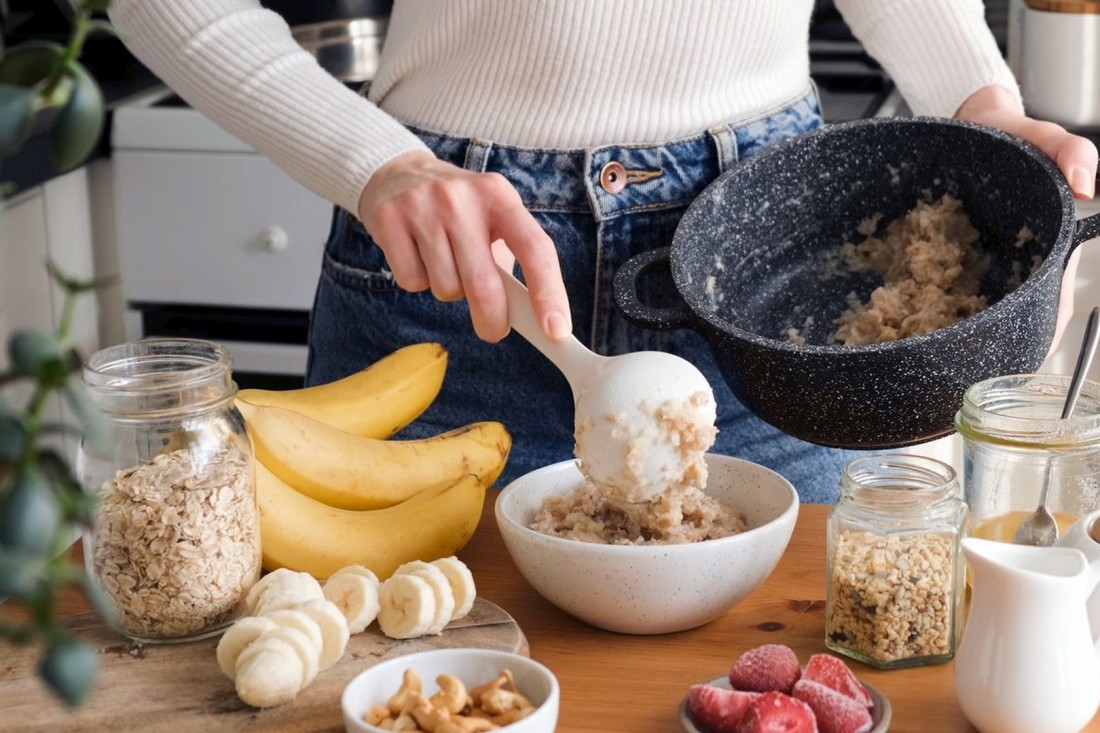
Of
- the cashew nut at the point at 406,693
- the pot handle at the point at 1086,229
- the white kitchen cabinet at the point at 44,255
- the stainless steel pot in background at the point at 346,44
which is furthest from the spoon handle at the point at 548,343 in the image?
the stainless steel pot in background at the point at 346,44

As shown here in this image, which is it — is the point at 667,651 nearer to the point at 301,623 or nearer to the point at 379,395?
the point at 301,623

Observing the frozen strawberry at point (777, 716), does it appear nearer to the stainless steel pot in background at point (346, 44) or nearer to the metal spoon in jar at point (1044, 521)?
the metal spoon in jar at point (1044, 521)

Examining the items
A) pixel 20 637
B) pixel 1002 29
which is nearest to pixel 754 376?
pixel 20 637

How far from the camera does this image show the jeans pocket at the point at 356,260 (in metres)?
1.13

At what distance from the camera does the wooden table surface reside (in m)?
0.72

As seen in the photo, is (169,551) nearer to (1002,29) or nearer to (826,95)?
(826,95)

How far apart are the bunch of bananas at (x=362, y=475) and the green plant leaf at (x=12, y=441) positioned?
60 cm

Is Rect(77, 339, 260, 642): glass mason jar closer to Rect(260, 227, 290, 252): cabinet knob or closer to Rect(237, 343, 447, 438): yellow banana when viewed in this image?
Rect(237, 343, 447, 438): yellow banana

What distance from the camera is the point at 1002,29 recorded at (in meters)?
2.31

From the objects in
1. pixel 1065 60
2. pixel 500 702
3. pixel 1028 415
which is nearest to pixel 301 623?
pixel 500 702

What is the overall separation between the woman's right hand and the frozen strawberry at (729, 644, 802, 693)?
0.79ft

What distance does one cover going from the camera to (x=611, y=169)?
107cm

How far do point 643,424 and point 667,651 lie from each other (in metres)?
0.14

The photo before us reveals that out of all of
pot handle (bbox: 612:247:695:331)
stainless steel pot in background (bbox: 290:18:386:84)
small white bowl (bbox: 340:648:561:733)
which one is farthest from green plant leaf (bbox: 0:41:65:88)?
stainless steel pot in background (bbox: 290:18:386:84)
